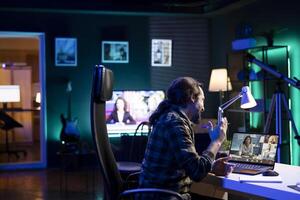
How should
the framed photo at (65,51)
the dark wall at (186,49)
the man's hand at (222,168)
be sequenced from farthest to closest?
1. the dark wall at (186,49)
2. the framed photo at (65,51)
3. the man's hand at (222,168)

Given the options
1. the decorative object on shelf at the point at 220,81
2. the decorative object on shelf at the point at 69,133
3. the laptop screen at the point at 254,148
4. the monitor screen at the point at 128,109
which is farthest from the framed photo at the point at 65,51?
the laptop screen at the point at 254,148

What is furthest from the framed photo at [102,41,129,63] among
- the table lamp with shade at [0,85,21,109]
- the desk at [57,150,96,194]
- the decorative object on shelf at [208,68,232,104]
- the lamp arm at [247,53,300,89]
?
the lamp arm at [247,53,300,89]

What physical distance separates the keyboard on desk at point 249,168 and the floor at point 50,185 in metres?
2.81

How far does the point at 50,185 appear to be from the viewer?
234 inches

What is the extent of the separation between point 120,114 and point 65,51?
1.44 metres

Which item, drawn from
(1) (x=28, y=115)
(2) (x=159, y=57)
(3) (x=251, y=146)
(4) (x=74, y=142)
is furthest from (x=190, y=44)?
(3) (x=251, y=146)

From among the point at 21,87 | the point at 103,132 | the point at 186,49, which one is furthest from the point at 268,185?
the point at 21,87

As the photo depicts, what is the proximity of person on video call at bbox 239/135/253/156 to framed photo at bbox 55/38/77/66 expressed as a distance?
4772 mm

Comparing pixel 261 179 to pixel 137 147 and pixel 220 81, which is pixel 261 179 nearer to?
pixel 137 147

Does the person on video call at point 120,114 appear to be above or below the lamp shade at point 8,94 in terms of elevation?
below

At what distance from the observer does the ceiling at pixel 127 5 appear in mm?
6509

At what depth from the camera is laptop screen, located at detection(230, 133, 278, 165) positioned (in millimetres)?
2732

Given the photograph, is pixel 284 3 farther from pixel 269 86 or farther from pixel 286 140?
pixel 286 140

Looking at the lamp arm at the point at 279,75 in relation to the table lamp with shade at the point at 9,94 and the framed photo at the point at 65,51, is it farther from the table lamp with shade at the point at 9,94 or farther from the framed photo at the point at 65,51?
the table lamp with shade at the point at 9,94
